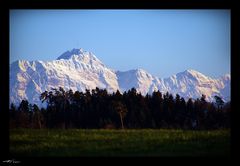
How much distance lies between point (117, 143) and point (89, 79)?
98cm

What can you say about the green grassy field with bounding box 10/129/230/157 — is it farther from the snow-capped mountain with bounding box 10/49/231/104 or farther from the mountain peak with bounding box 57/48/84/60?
the mountain peak with bounding box 57/48/84/60

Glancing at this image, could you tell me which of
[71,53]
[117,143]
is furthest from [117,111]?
[71,53]

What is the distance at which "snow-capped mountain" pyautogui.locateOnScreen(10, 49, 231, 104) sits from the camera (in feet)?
25.4

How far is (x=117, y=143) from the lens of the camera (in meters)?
7.87

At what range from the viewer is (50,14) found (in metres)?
7.71

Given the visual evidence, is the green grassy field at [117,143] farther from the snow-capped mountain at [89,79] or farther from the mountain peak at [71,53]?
the mountain peak at [71,53]

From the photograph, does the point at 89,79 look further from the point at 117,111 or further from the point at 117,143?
the point at 117,143

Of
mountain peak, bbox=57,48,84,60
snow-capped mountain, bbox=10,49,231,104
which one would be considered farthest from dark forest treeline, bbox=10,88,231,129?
mountain peak, bbox=57,48,84,60

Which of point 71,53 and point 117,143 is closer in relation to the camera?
point 71,53

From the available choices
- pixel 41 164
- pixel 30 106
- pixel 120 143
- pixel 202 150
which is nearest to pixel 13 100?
pixel 30 106

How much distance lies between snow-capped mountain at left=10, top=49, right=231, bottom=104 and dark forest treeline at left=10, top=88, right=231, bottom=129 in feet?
0.31

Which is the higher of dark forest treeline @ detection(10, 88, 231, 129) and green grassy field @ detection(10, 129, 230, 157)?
dark forest treeline @ detection(10, 88, 231, 129)

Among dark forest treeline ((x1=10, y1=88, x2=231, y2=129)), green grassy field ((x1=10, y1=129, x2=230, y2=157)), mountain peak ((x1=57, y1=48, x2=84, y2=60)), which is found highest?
mountain peak ((x1=57, y1=48, x2=84, y2=60))

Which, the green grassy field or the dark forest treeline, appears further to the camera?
the dark forest treeline
